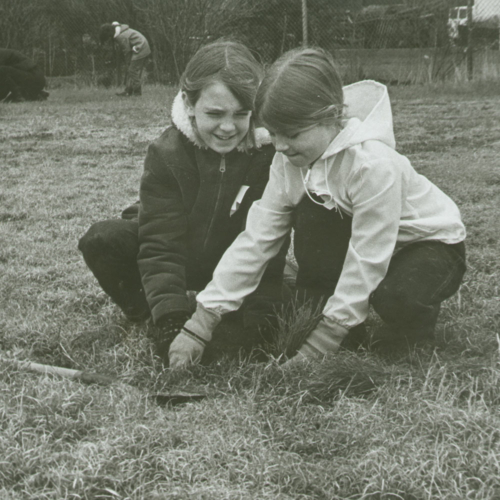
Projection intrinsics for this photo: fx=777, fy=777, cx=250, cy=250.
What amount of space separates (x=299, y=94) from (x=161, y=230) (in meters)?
0.73

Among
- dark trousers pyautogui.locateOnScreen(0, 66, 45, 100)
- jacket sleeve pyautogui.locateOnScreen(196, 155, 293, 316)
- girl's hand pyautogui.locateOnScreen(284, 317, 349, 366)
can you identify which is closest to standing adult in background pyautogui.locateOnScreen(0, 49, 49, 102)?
dark trousers pyautogui.locateOnScreen(0, 66, 45, 100)

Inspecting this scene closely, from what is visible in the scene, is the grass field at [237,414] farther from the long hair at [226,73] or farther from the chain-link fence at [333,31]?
the chain-link fence at [333,31]

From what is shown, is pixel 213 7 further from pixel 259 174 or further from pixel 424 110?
pixel 259 174

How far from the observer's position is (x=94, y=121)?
923cm

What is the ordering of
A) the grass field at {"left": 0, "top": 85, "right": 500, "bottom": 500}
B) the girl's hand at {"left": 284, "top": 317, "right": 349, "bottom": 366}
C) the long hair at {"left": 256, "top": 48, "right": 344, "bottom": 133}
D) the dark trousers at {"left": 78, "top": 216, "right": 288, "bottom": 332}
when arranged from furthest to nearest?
the dark trousers at {"left": 78, "top": 216, "right": 288, "bottom": 332}, the girl's hand at {"left": 284, "top": 317, "right": 349, "bottom": 366}, the long hair at {"left": 256, "top": 48, "right": 344, "bottom": 133}, the grass field at {"left": 0, "top": 85, "right": 500, "bottom": 500}

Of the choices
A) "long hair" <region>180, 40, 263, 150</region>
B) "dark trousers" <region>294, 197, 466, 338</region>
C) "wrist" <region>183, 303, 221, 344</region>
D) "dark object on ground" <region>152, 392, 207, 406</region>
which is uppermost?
"long hair" <region>180, 40, 263, 150</region>

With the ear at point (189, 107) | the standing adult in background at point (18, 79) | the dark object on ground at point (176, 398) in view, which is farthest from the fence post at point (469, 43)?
the dark object on ground at point (176, 398)

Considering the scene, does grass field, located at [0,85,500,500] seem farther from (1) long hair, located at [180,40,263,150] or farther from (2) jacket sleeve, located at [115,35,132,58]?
(2) jacket sleeve, located at [115,35,132,58]

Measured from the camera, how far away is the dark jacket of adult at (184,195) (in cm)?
261

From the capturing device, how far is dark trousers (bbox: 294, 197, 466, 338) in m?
2.37

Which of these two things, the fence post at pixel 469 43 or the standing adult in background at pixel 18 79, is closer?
the standing adult in background at pixel 18 79

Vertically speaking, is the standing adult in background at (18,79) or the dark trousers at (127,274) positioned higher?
the standing adult in background at (18,79)

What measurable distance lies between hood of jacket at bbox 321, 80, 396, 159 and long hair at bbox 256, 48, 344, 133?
0.07 metres

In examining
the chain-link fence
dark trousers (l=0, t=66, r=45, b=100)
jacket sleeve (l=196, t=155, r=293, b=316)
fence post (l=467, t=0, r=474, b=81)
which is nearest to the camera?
jacket sleeve (l=196, t=155, r=293, b=316)
